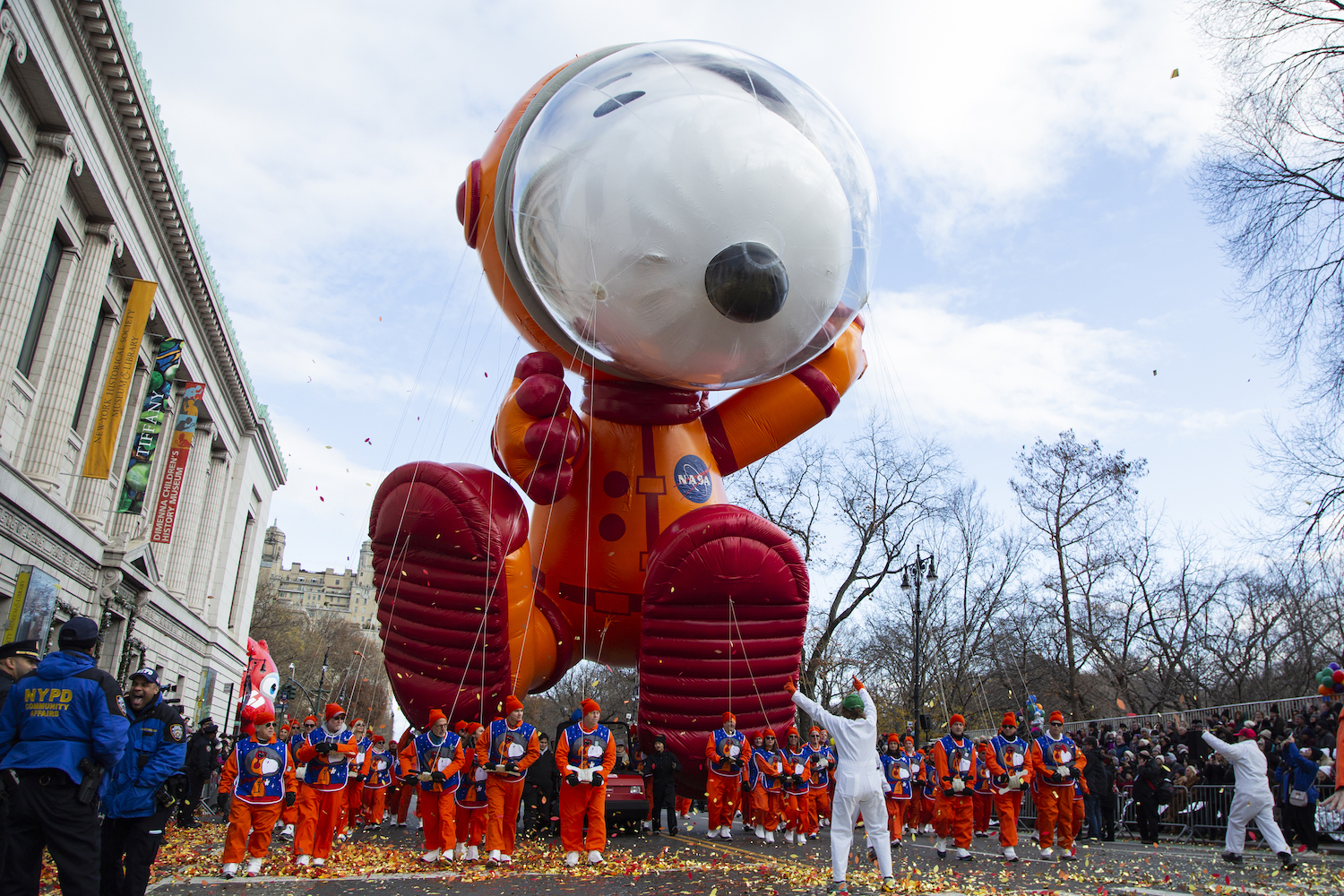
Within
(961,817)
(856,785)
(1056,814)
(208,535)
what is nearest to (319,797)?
(856,785)

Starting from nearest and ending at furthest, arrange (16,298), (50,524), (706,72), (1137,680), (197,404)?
(706,72) → (16,298) → (50,524) → (197,404) → (1137,680)

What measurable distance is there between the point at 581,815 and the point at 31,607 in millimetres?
13350

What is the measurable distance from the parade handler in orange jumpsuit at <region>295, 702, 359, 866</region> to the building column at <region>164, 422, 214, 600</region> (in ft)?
78.9

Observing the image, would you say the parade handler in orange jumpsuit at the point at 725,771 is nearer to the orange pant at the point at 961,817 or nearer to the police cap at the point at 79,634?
the orange pant at the point at 961,817

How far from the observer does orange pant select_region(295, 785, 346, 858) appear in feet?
27.0

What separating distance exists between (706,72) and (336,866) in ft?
25.2

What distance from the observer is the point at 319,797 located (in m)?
8.63

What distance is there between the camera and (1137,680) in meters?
39.9

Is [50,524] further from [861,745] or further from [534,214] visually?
[861,745]

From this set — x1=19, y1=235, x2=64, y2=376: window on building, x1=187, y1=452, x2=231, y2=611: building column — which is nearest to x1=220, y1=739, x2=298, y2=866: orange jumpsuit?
x1=19, y1=235, x2=64, y2=376: window on building

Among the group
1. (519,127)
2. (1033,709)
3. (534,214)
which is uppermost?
(519,127)

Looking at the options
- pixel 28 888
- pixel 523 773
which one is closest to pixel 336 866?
pixel 523 773

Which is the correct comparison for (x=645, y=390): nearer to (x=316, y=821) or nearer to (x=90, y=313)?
(x=316, y=821)

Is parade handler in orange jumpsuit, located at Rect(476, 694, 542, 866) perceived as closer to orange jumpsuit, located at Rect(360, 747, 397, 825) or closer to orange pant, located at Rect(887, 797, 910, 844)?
orange jumpsuit, located at Rect(360, 747, 397, 825)
